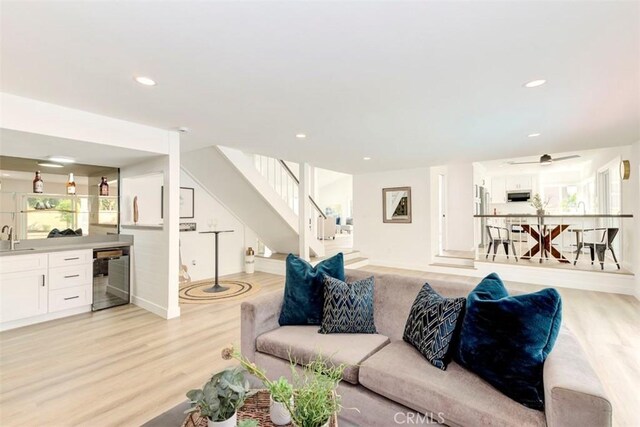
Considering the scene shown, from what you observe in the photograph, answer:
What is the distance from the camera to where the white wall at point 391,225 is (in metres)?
6.62

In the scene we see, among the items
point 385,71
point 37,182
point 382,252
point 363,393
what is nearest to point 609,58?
point 385,71

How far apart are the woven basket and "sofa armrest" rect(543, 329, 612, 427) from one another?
865 mm

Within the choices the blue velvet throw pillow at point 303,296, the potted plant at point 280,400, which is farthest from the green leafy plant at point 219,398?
the blue velvet throw pillow at point 303,296

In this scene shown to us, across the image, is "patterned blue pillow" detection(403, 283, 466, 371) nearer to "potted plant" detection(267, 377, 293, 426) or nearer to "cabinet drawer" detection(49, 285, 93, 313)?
"potted plant" detection(267, 377, 293, 426)

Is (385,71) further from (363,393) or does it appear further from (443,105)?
(363,393)

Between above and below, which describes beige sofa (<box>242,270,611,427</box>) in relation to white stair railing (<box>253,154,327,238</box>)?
below

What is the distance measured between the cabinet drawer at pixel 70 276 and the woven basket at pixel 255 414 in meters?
3.64

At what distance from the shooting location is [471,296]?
5.56 feet

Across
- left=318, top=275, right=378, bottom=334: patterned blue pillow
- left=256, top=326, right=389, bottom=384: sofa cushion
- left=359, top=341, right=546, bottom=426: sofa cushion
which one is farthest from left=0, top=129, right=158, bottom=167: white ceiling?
left=359, top=341, right=546, bottom=426: sofa cushion

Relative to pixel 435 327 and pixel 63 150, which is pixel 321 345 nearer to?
pixel 435 327

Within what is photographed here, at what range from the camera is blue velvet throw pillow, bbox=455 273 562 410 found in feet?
4.48

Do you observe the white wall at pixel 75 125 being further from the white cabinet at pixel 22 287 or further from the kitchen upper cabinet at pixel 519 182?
the kitchen upper cabinet at pixel 519 182

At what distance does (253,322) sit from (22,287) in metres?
3.16

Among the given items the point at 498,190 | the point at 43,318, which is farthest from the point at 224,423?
the point at 498,190
